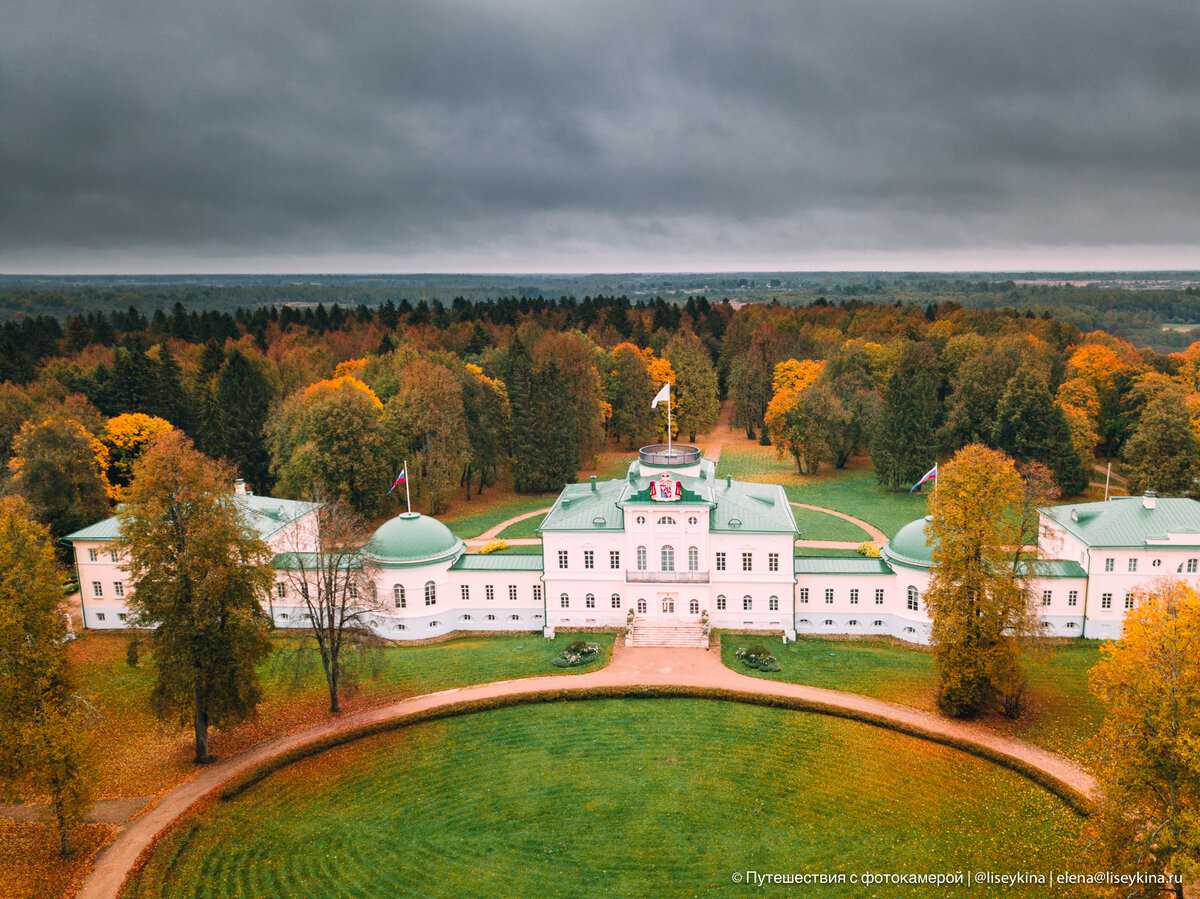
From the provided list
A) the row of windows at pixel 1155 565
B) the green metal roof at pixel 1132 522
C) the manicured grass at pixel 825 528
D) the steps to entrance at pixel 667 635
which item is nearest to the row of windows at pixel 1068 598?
the row of windows at pixel 1155 565

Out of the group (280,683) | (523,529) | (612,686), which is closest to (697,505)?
(612,686)

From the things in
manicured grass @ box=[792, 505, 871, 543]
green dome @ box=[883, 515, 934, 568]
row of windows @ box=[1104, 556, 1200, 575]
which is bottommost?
manicured grass @ box=[792, 505, 871, 543]

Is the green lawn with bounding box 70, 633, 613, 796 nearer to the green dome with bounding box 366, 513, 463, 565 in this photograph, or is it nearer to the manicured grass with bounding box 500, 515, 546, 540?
the green dome with bounding box 366, 513, 463, 565

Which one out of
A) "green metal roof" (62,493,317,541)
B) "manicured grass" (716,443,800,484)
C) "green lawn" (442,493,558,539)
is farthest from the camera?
"manicured grass" (716,443,800,484)

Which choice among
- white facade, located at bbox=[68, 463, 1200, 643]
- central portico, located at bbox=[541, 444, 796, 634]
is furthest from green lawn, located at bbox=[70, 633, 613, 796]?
central portico, located at bbox=[541, 444, 796, 634]

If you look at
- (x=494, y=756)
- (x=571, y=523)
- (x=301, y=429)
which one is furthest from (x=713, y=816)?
(x=301, y=429)

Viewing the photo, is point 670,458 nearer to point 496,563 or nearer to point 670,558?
point 670,558
